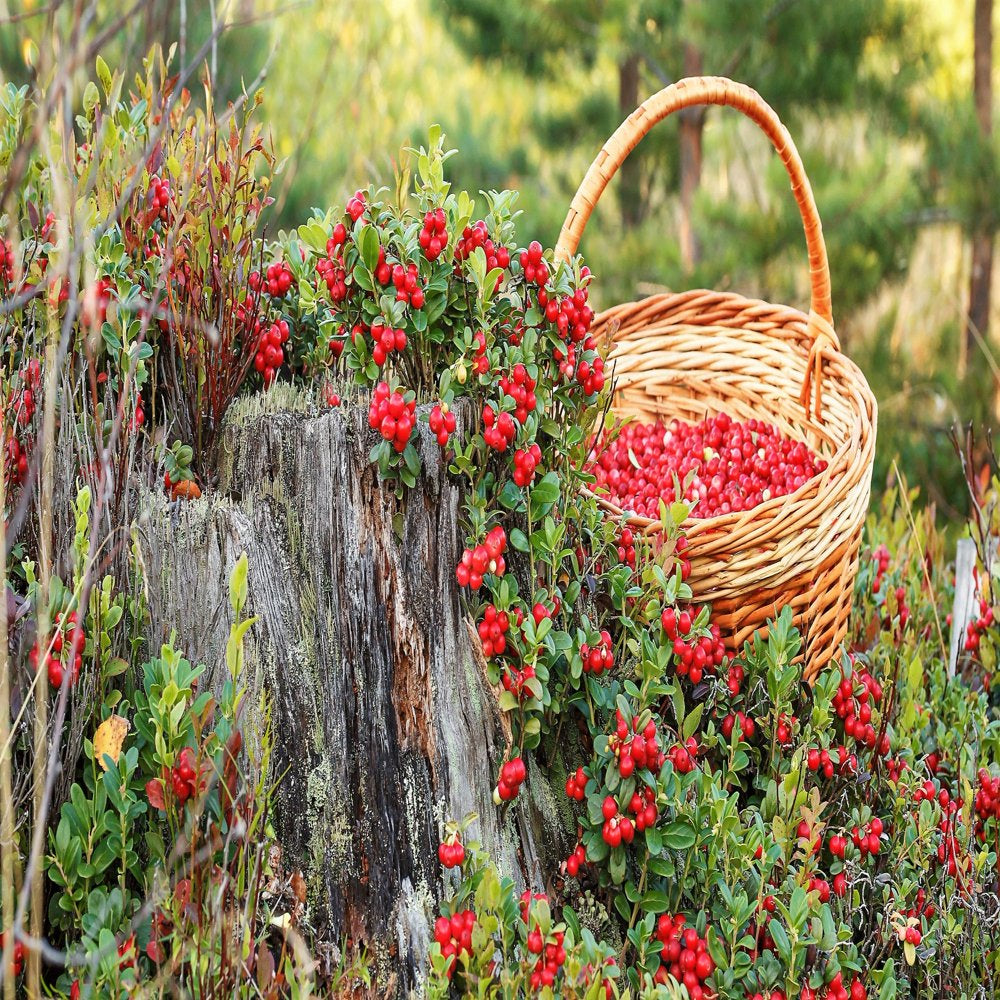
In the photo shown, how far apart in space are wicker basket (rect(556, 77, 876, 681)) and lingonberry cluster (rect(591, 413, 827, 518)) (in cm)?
8

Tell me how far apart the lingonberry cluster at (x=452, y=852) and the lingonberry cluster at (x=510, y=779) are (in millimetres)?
103

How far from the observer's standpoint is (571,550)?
163 cm

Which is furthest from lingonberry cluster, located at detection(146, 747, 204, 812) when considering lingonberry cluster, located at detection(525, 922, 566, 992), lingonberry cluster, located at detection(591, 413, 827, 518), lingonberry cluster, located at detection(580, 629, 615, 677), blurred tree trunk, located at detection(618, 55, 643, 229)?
blurred tree trunk, located at detection(618, 55, 643, 229)

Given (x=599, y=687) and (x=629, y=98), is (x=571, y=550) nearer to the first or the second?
(x=599, y=687)

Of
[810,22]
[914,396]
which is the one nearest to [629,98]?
[810,22]

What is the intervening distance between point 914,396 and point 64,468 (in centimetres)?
384

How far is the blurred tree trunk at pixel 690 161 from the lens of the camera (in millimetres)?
4516

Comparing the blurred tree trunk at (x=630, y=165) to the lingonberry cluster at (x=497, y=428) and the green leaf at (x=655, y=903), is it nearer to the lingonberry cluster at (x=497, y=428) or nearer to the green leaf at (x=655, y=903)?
the lingonberry cluster at (x=497, y=428)

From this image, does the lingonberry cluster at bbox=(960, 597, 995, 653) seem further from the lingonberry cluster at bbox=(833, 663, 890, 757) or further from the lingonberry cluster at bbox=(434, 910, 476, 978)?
the lingonberry cluster at bbox=(434, 910, 476, 978)

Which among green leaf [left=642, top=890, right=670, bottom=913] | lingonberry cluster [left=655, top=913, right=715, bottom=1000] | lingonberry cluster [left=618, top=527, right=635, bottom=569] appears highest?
lingonberry cluster [left=618, top=527, right=635, bottom=569]

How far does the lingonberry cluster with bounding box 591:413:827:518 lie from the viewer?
2117mm

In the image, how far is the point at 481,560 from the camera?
153 centimetres

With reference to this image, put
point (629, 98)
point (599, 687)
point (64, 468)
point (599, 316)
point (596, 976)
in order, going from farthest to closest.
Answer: point (629, 98), point (599, 316), point (599, 687), point (64, 468), point (596, 976)

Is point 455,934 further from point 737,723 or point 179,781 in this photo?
point 737,723
